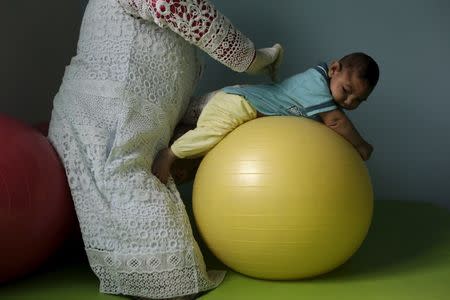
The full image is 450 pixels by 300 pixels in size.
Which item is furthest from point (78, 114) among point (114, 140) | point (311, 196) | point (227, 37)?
point (311, 196)

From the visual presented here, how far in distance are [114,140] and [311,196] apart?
0.48m

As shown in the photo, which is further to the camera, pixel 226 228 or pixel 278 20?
pixel 278 20

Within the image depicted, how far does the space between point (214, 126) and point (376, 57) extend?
0.88m

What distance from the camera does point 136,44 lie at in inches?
54.9

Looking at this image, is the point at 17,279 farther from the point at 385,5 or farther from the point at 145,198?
the point at 385,5

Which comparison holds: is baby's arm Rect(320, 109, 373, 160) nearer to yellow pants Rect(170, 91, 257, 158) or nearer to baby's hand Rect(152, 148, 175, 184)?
yellow pants Rect(170, 91, 257, 158)

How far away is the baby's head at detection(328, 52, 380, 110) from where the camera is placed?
1.41 meters

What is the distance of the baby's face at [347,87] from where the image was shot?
1.42m

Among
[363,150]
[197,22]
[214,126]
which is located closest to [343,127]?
[363,150]

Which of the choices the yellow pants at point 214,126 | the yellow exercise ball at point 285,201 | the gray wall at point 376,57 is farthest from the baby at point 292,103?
the gray wall at point 376,57

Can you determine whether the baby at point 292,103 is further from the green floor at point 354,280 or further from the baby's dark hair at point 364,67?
the green floor at point 354,280

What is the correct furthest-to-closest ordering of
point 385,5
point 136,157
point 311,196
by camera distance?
1. point 385,5
2. point 136,157
3. point 311,196

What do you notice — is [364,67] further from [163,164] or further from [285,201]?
[163,164]

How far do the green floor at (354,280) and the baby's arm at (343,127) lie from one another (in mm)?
298
